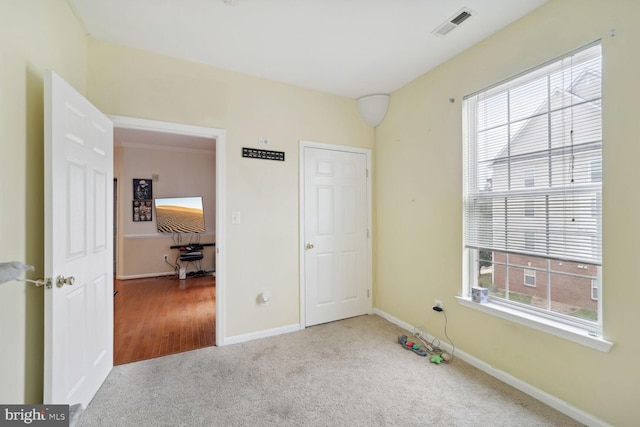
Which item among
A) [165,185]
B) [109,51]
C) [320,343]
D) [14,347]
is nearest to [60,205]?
[14,347]

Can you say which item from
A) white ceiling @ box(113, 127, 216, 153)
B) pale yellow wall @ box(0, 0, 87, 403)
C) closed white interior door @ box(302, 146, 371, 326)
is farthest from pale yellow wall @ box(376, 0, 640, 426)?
white ceiling @ box(113, 127, 216, 153)

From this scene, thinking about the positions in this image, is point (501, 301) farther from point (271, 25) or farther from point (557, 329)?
point (271, 25)

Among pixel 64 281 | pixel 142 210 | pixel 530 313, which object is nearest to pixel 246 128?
pixel 64 281

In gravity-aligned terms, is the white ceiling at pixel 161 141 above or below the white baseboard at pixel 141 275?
above

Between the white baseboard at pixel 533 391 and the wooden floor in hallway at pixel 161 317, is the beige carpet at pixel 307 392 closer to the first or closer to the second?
the white baseboard at pixel 533 391

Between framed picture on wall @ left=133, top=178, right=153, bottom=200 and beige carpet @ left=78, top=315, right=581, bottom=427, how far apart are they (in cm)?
417

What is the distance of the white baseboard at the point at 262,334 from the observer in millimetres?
2731

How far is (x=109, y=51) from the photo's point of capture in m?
2.33

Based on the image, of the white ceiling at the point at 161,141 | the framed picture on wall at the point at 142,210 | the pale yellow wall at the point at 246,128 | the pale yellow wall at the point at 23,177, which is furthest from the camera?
the framed picture on wall at the point at 142,210

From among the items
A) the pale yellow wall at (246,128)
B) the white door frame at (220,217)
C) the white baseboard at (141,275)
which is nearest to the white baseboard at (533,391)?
the pale yellow wall at (246,128)

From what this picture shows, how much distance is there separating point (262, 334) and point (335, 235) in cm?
135

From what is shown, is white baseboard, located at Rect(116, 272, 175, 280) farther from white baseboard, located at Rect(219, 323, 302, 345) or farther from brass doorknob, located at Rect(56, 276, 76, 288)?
brass doorknob, located at Rect(56, 276, 76, 288)

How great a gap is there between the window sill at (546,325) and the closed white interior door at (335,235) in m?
1.37

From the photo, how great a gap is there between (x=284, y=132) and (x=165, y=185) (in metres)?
3.99
